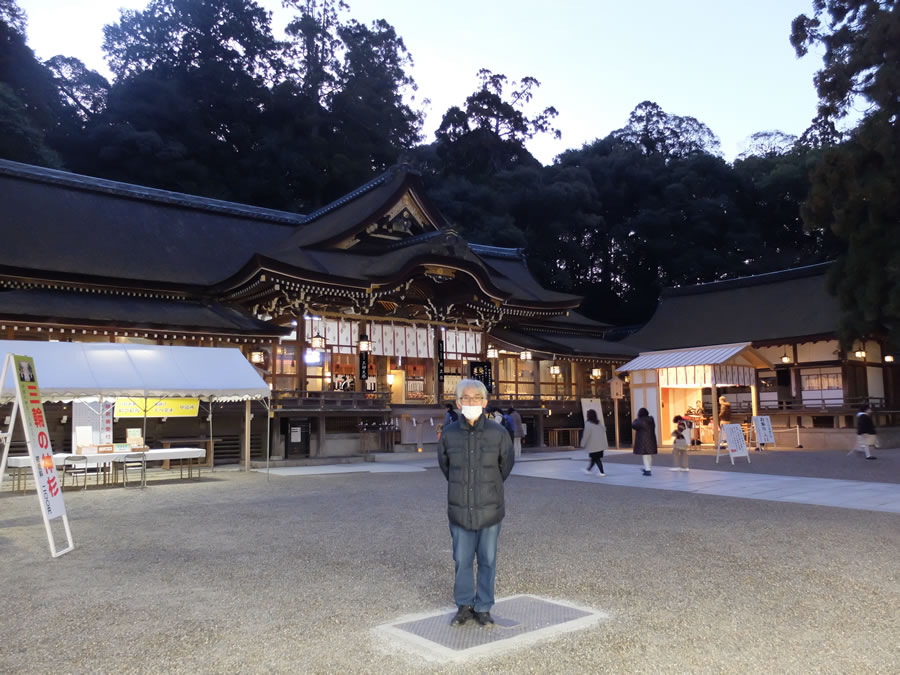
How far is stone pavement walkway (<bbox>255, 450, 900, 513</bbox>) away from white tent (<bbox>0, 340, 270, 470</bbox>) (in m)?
3.09

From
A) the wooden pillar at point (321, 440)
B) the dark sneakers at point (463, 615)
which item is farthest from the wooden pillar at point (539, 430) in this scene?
the dark sneakers at point (463, 615)

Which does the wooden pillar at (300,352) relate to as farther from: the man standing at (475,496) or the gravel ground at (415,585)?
the man standing at (475,496)

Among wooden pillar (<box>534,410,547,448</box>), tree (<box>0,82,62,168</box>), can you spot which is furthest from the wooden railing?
tree (<box>0,82,62,168</box>)

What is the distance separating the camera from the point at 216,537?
305 inches

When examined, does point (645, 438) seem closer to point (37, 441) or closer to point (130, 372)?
point (130, 372)

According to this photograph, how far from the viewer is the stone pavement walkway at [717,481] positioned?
420 inches

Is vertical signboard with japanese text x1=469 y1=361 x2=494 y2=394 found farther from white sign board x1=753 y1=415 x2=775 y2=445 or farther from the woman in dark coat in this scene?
the woman in dark coat

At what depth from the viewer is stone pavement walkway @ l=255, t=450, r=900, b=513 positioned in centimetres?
1068

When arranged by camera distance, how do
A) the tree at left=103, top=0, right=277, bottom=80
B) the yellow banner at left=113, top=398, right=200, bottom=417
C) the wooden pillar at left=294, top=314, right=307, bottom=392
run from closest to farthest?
1. the yellow banner at left=113, top=398, right=200, bottom=417
2. the wooden pillar at left=294, top=314, right=307, bottom=392
3. the tree at left=103, top=0, right=277, bottom=80

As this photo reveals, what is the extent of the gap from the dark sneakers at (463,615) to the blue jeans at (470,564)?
29 millimetres

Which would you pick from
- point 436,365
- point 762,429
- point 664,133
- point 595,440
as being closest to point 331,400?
point 436,365

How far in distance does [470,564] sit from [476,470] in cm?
61

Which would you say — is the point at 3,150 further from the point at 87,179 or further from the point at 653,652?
the point at 653,652

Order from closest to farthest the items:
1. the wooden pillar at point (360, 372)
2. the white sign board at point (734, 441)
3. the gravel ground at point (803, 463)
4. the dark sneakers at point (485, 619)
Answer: the dark sneakers at point (485, 619) < the gravel ground at point (803, 463) < the white sign board at point (734, 441) < the wooden pillar at point (360, 372)
